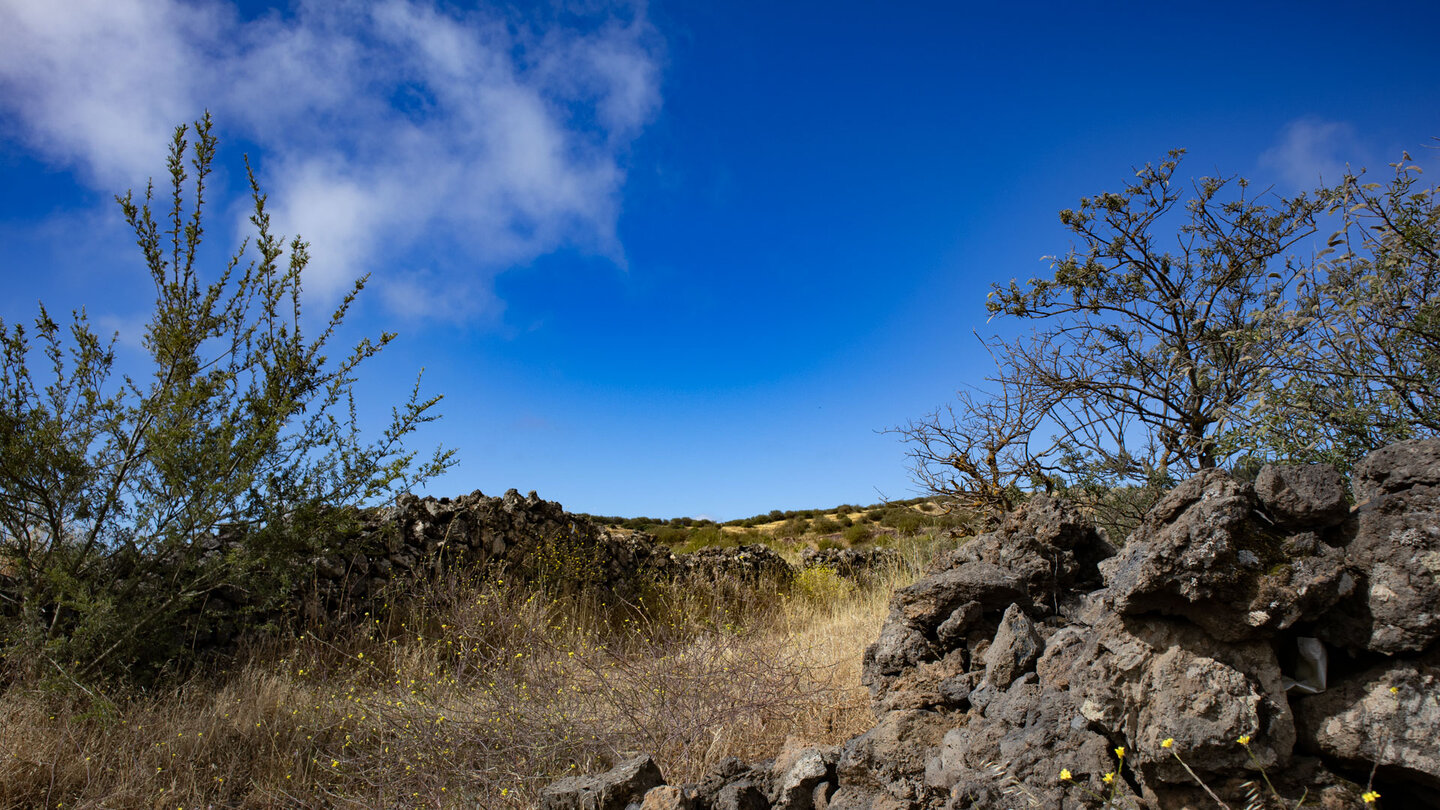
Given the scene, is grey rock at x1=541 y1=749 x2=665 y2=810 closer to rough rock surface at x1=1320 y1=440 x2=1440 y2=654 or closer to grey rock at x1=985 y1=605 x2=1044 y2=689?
grey rock at x1=985 y1=605 x2=1044 y2=689

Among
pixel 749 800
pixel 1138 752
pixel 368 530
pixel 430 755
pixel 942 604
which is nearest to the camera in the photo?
pixel 1138 752

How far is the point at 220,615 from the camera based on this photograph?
6.45 m

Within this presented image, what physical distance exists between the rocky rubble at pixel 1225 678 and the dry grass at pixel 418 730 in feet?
3.69

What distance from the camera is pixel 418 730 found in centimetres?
458

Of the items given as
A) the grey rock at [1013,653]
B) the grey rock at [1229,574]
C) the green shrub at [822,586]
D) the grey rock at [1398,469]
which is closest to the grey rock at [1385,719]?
the grey rock at [1229,574]

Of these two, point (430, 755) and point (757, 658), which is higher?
point (757, 658)

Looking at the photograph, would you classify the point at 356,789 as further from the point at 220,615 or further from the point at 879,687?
the point at 879,687

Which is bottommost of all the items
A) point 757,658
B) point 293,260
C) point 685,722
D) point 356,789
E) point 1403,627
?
point 356,789

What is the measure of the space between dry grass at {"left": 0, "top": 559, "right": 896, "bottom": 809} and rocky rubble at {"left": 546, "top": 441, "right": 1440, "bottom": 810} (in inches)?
44.3

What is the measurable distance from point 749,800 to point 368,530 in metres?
6.79

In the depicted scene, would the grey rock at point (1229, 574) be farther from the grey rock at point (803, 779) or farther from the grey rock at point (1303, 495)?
the grey rock at point (803, 779)

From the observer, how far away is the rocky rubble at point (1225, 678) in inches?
92.0

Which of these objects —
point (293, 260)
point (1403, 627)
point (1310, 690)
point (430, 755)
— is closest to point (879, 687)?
point (1310, 690)

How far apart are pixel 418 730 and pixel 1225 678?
4.57 m
